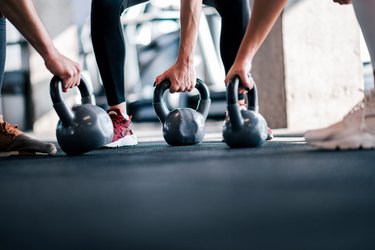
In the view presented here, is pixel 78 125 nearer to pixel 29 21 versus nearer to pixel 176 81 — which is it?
pixel 29 21

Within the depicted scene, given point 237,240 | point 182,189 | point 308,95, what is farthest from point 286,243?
point 308,95

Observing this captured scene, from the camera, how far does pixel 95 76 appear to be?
23.8ft

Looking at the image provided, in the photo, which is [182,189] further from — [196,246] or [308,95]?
[308,95]

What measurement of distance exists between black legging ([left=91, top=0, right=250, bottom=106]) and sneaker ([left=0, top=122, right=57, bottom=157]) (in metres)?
0.45

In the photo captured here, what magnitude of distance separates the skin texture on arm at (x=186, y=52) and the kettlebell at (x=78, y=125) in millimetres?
369

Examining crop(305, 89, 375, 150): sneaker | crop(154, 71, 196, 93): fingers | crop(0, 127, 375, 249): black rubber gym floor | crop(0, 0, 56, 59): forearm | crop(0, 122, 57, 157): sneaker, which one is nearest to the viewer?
crop(0, 127, 375, 249): black rubber gym floor

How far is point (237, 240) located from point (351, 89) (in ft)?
13.5

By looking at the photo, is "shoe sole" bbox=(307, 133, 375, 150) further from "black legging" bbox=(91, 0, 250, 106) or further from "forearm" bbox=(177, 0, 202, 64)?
"black legging" bbox=(91, 0, 250, 106)

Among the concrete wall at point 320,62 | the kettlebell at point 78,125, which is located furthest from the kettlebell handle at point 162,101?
the concrete wall at point 320,62

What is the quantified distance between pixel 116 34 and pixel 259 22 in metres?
0.76

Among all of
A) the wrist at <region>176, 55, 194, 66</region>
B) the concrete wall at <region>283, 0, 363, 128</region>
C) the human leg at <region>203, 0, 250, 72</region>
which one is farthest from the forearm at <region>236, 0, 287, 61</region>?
the concrete wall at <region>283, 0, 363, 128</region>

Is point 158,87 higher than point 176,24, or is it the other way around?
point 176,24

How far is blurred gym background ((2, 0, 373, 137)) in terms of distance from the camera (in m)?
4.31

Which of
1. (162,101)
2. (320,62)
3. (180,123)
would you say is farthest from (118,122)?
(320,62)
